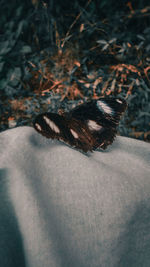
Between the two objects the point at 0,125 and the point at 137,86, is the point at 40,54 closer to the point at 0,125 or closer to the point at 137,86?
the point at 0,125

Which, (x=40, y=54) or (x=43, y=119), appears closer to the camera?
(x=43, y=119)

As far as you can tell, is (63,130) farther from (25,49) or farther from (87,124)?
(25,49)

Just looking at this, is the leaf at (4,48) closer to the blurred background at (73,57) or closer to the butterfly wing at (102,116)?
the blurred background at (73,57)

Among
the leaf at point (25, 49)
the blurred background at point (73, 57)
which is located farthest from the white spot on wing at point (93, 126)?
the leaf at point (25, 49)

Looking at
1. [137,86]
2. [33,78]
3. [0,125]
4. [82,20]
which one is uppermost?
[82,20]

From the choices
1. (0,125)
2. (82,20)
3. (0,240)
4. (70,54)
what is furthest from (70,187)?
(82,20)

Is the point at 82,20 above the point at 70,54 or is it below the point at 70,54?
above
